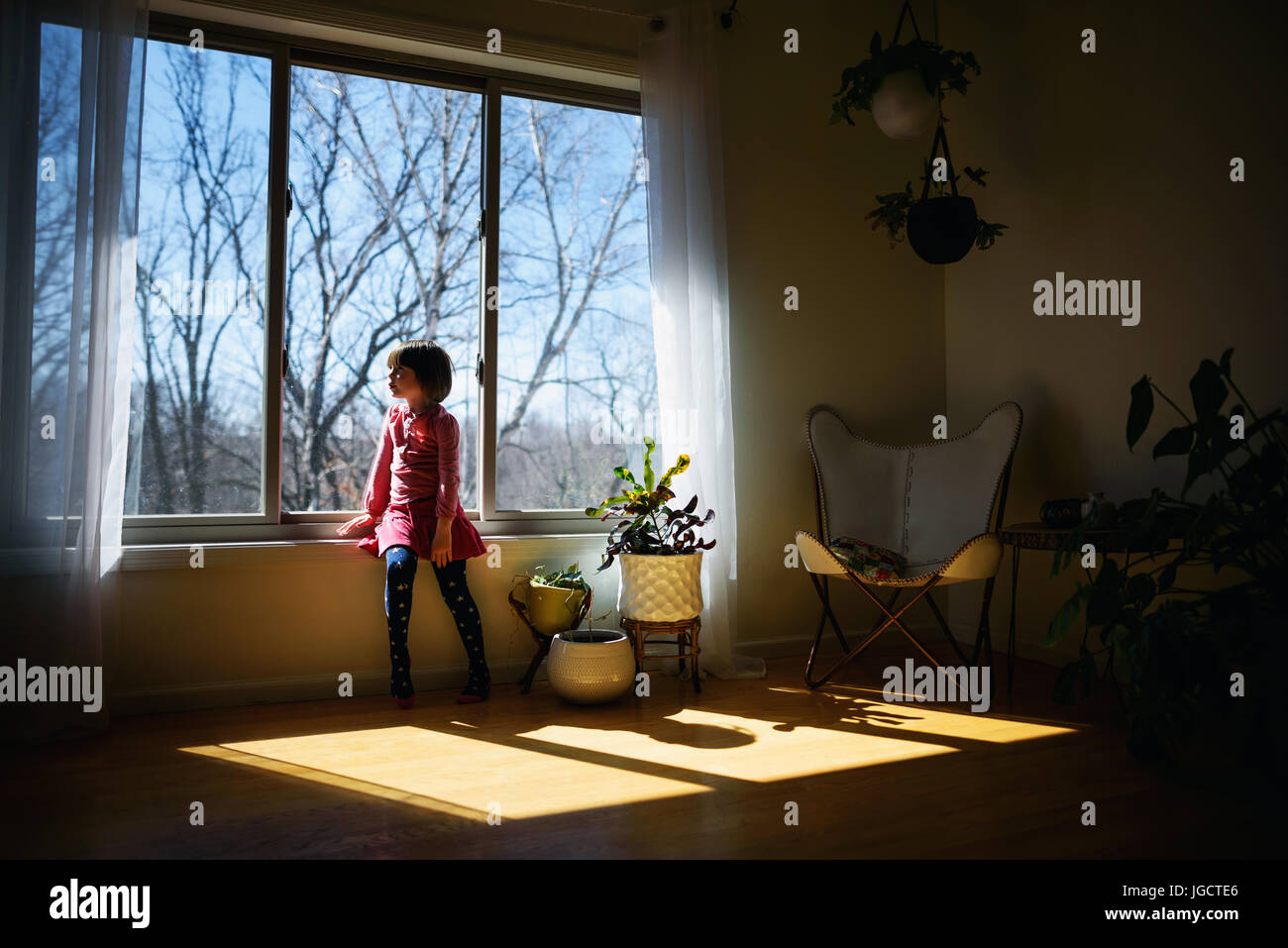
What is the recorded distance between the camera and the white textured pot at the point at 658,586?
3.05m

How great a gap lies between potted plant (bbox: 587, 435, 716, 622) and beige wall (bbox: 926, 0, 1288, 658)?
4.93ft

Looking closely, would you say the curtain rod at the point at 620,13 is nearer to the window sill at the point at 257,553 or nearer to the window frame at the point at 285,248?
the window frame at the point at 285,248

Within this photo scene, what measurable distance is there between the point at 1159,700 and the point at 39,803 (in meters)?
2.72

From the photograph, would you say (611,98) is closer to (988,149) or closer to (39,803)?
(988,149)

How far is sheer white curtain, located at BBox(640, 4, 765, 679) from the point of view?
335cm

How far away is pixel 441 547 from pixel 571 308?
1166 mm

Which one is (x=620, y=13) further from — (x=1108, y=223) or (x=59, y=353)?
(x=59, y=353)

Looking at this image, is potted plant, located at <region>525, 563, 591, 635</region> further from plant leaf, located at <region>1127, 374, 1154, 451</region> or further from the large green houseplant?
plant leaf, located at <region>1127, 374, 1154, 451</region>

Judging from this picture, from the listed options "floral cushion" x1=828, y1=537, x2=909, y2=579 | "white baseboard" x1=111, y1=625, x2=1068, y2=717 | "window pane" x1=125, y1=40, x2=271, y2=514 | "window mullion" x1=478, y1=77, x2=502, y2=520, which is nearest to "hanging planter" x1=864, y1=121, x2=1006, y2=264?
"floral cushion" x1=828, y1=537, x2=909, y2=579

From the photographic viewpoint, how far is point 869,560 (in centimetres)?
302

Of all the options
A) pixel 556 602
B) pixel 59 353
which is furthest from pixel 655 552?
pixel 59 353

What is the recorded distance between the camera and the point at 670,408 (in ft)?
11.0

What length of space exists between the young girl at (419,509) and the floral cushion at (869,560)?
4.31 feet
